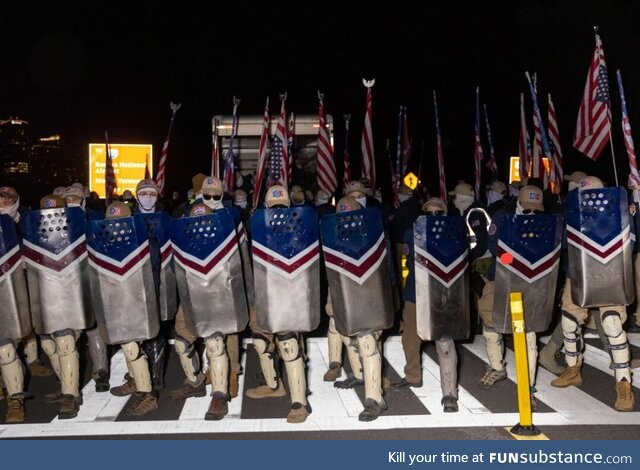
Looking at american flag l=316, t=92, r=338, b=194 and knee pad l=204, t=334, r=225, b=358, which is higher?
american flag l=316, t=92, r=338, b=194

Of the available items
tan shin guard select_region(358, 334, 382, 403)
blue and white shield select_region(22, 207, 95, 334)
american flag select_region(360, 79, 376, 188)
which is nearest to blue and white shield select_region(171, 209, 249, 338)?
blue and white shield select_region(22, 207, 95, 334)

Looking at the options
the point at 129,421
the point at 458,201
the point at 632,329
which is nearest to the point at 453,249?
the point at 458,201

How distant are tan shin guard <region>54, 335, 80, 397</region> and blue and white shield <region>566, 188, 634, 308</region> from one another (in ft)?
15.9

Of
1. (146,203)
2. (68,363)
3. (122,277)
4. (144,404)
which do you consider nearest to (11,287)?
(68,363)

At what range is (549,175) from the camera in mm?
11766

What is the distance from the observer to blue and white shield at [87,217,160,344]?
6.90m

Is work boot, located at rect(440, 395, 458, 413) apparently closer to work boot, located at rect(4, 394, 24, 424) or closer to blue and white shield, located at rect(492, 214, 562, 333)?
blue and white shield, located at rect(492, 214, 562, 333)

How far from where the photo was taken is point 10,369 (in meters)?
7.18

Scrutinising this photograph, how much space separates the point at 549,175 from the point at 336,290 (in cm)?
624

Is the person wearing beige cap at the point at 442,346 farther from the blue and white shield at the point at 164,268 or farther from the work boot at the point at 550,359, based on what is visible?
the blue and white shield at the point at 164,268

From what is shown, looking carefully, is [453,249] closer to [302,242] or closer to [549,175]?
[302,242]

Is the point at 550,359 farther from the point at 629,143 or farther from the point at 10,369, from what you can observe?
the point at 10,369

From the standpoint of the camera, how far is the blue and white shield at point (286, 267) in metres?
6.68

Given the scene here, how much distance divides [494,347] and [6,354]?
4.82 meters
